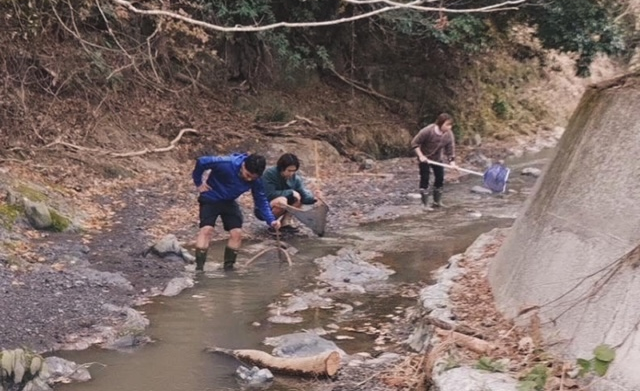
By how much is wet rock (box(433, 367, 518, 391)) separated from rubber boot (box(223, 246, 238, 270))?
464 cm

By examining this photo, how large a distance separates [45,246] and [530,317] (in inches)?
222

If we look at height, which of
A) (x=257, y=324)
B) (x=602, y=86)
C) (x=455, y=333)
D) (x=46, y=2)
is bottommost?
(x=257, y=324)

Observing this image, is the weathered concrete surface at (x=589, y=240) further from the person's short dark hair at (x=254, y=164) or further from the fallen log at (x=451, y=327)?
the person's short dark hair at (x=254, y=164)

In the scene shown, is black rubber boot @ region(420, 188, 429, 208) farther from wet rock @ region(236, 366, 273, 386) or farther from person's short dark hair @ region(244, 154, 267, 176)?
wet rock @ region(236, 366, 273, 386)

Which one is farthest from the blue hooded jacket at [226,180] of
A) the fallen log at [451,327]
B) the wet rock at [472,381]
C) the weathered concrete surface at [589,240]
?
the wet rock at [472,381]

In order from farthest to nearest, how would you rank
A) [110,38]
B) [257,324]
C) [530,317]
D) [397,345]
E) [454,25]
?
[454,25]
[110,38]
[257,324]
[397,345]
[530,317]

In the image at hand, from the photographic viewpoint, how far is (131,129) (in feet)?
46.8

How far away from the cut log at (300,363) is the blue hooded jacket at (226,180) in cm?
251

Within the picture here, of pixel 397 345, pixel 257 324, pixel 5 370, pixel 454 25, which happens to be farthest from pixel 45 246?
pixel 454 25

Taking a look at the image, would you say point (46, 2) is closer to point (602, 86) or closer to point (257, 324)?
point (257, 324)

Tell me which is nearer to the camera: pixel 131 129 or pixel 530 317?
pixel 530 317

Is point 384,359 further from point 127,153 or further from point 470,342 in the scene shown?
point 127,153

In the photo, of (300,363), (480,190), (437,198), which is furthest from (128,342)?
(480,190)

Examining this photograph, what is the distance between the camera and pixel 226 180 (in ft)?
27.3
